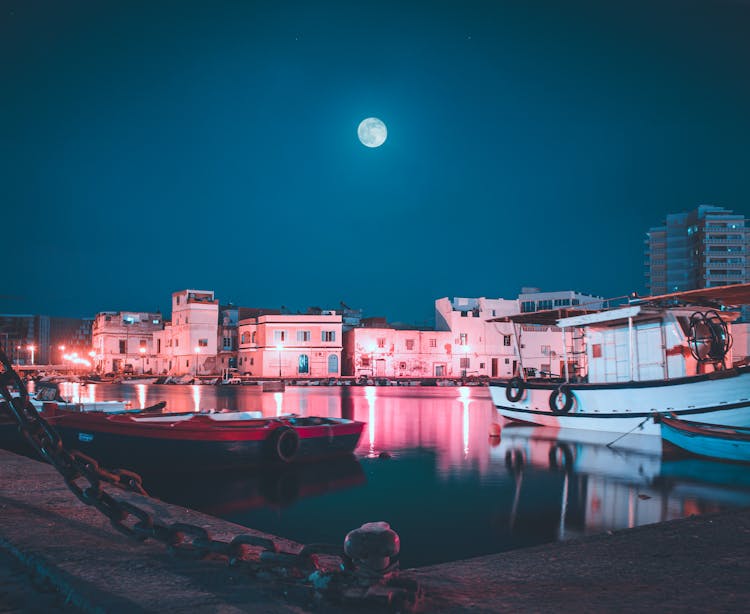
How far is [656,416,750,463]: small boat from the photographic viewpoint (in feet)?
46.0

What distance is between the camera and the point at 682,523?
6.21 m

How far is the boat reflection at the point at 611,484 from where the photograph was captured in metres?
9.92

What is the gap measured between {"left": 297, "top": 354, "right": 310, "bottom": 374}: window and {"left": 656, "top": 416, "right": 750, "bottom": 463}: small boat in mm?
47988

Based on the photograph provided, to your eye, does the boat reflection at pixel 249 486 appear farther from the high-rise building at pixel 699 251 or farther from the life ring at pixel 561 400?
the high-rise building at pixel 699 251

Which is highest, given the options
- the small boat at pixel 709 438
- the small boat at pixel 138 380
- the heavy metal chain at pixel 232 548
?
the heavy metal chain at pixel 232 548

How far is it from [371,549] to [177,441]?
971 cm

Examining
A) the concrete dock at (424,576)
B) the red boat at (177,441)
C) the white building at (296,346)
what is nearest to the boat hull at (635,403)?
the red boat at (177,441)

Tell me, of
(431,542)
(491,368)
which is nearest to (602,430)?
(431,542)

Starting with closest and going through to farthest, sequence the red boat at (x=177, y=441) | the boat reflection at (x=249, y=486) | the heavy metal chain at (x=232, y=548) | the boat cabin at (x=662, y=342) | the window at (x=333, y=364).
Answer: the heavy metal chain at (x=232, y=548) → the boat reflection at (x=249, y=486) → the red boat at (x=177, y=441) → the boat cabin at (x=662, y=342) → the window at (x=333, y=364)

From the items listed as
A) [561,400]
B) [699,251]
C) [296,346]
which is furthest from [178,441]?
[699,251]

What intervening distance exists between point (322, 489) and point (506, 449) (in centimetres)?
777

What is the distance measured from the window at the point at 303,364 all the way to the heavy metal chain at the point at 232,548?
57.8 meters

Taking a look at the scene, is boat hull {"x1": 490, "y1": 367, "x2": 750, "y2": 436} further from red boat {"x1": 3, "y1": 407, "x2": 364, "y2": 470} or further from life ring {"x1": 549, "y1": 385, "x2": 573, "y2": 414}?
red boat {"x1": 3, "y1": 407, "x2": 364, "y2": 470}

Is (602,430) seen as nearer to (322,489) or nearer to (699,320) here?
(699,320)
